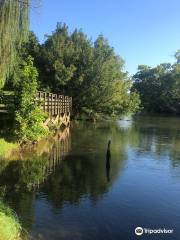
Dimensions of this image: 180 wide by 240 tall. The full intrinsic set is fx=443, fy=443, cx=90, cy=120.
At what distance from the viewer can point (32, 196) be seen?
1764 cm

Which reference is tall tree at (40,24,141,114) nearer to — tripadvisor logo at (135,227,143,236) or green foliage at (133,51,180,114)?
tripadvisor logo at (135,227,143,236)

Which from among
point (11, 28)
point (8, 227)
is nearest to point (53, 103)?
point (11, 28)

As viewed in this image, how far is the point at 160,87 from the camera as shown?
125 m

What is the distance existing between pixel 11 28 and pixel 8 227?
765 cm

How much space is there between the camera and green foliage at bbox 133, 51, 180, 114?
11688 centimetres

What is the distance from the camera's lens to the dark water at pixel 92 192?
14406mm

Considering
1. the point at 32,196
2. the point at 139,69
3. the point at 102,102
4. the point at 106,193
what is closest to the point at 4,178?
the point at 32,196

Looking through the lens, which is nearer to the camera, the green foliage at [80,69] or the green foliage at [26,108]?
the green foliage at [26,108]

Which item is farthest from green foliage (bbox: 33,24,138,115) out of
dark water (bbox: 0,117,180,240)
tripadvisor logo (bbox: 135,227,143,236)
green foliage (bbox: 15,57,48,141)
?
tripadvisor logo (bbox: 135,227,143,236)

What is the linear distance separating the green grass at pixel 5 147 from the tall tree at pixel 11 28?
25.2ft

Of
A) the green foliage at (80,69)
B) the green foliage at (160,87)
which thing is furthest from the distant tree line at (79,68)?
the green foliage at (160,87)

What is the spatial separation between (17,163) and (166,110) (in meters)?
102

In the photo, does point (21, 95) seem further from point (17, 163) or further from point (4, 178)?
point (4, 178)

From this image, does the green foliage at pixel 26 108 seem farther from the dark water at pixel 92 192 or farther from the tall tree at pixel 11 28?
the tall tree at pixel 11 28
